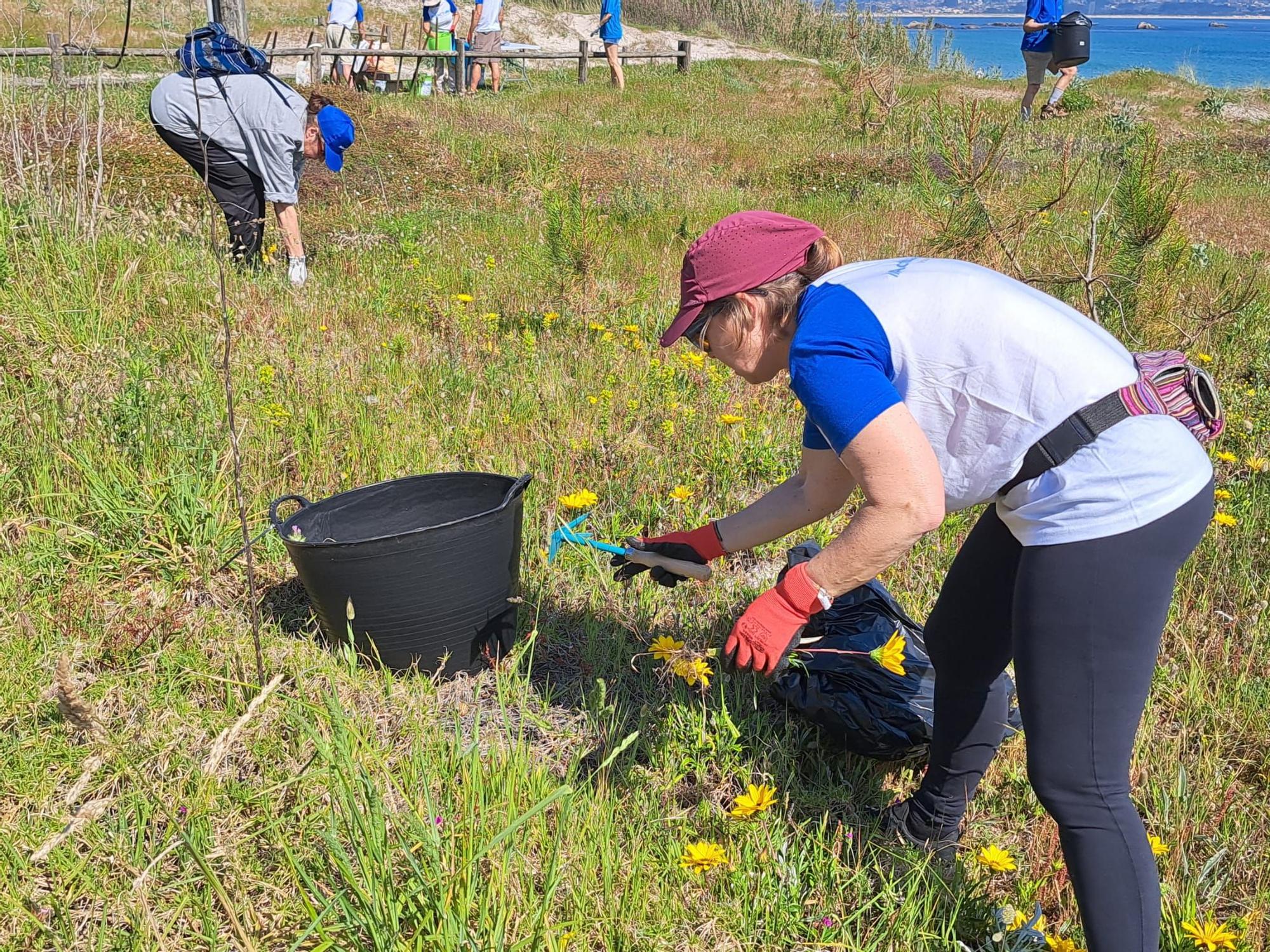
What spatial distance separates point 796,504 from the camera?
2.07 metres

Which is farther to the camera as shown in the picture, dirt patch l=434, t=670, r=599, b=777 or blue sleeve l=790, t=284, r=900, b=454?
dirt patch l=434, t=670, r=599, b=777

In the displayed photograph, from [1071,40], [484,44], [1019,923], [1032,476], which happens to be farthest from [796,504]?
[484,44]

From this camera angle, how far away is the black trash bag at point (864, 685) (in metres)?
2.33

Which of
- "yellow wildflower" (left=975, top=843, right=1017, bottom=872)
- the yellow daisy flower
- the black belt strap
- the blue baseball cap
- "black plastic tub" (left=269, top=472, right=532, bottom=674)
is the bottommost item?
the yellow daisy flower

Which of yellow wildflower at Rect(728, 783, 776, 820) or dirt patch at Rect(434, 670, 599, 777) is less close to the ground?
yellow wildflower at Rect(728, 783, 776, 820)

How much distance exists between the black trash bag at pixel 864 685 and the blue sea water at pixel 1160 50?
56.4 feet

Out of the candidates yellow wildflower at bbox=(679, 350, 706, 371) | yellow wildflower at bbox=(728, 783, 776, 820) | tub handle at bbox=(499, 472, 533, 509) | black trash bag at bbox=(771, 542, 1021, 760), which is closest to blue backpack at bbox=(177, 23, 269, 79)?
yellow wildflower at bbox=(679, 350, 706, 371)

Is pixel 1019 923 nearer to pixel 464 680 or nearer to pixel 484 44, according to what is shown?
pixel 464 680

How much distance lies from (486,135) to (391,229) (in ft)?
14.8

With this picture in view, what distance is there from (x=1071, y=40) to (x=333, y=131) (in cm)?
933

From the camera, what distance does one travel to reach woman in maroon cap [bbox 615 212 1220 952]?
1501 mm

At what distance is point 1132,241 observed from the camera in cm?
411

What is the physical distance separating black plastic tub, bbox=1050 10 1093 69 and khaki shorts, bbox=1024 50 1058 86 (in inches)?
2.6

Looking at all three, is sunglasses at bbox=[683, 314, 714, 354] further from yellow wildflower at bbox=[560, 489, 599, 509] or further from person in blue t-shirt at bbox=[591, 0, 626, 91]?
person in blue t-shirt at bbox=[591, 0, 626, 91]
